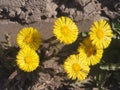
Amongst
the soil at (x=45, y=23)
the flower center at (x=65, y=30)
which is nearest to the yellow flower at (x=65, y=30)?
the flower center at (x=65, y=30)

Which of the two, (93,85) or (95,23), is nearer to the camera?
(95,23)

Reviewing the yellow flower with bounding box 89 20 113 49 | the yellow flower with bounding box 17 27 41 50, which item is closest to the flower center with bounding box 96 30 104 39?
the yellow flower with bounding box 89 20 113 49

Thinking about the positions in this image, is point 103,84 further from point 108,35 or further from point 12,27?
point 12,27

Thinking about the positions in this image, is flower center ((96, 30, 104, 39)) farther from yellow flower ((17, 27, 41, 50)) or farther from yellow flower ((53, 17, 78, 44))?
yellow flower ((17, 27, 41, 50))

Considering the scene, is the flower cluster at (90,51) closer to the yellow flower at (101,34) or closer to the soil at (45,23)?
the yellow flower at (101,34)

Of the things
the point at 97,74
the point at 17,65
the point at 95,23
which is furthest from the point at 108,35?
the point at 17,65

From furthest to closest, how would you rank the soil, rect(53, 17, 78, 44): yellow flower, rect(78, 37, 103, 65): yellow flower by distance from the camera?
the soil, rect(78, 37, 103, 65): yellow flower, rect(53, 17, 78, 44): yellow flower

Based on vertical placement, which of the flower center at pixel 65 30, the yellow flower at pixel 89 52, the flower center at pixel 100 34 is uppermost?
the flower center at pixel 65 30
